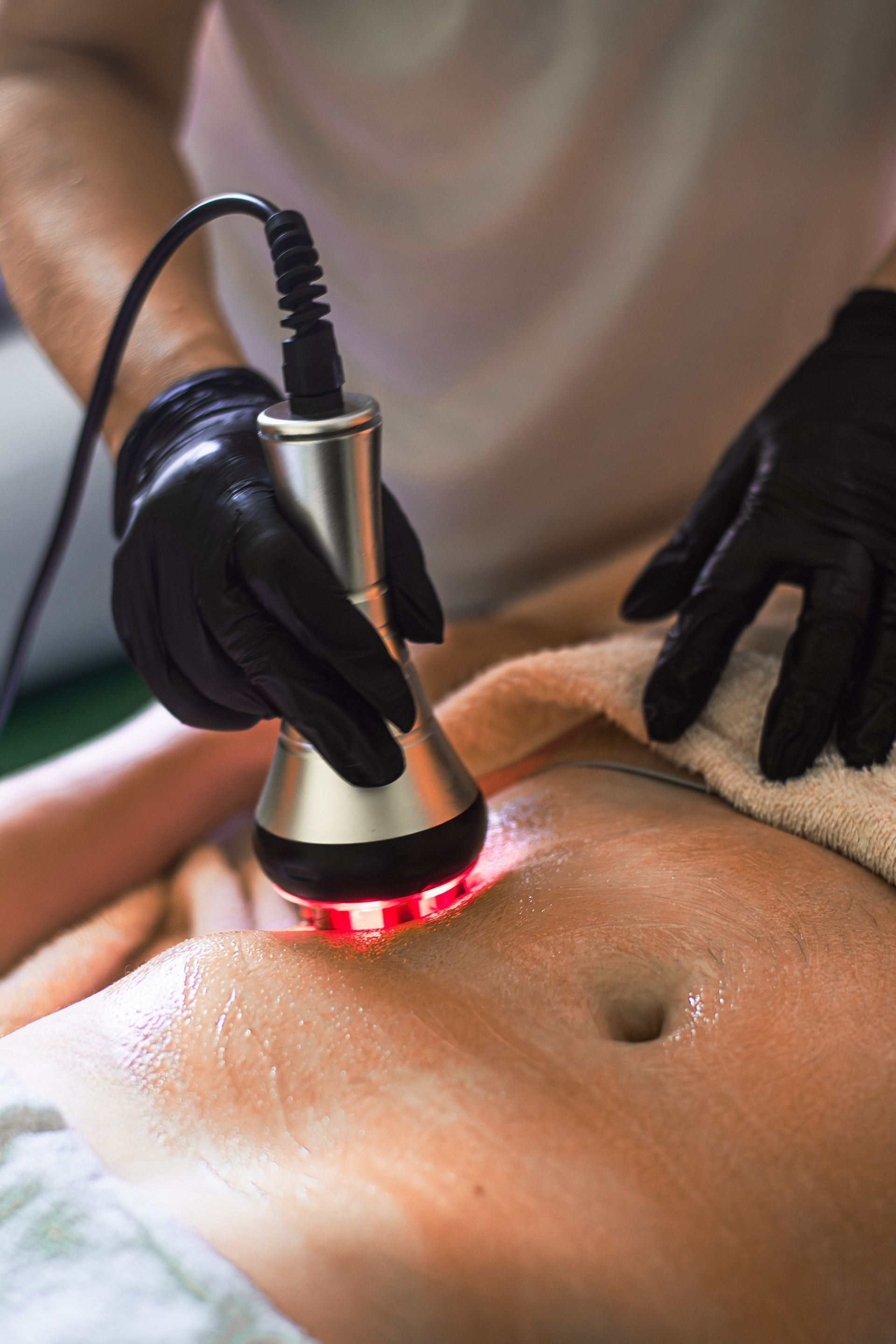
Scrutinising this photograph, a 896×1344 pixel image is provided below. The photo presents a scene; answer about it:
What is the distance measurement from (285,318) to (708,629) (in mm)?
364

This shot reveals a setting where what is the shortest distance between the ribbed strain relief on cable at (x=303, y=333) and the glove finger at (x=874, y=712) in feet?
1.33

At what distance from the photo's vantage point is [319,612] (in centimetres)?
58

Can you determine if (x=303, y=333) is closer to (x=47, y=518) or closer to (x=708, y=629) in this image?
(x=708, y=629)

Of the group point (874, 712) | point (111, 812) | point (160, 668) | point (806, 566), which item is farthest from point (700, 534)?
point (111, 812)

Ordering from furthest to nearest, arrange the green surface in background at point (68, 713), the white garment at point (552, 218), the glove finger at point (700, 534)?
the green surface in background at point (68, 713) → the white garment at point (552, 218) → the glove finger at point (700, 534)

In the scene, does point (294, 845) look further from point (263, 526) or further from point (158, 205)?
point (158, 205)

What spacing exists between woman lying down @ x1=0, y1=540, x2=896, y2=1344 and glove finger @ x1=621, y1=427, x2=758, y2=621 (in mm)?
90

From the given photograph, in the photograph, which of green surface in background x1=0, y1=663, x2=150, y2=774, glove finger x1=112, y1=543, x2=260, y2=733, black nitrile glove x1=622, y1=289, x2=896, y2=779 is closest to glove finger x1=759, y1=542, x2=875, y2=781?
black nitrile glove x1=622, y1=289, x2=896, y2=779

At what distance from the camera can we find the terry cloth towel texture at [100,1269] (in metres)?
0.44

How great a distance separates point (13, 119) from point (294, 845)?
78 cm

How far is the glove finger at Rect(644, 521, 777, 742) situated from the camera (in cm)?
77

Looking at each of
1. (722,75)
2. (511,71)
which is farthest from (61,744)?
(722,75)

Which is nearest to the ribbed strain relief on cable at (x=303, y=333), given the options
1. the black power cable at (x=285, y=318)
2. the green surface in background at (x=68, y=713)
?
the black power cable at (x=285, y=318)

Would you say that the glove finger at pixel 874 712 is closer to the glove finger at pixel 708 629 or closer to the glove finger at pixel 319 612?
the glove finger at pixel 708 629
